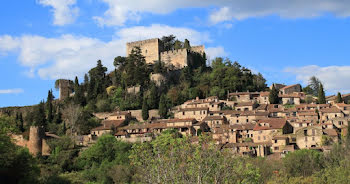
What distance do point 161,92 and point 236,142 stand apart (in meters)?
22.8

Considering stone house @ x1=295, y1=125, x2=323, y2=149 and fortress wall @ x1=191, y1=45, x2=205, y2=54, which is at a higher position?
fortress wall @ x1=191, y1=45, x2=205, y2=54

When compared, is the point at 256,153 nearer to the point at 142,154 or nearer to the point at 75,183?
the point at 75,183

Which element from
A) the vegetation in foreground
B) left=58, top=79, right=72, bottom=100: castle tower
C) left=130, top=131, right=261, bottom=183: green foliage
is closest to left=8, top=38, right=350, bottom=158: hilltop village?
the vegetation in foreground

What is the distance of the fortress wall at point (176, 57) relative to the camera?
8712 cm

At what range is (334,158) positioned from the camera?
47.1 meters

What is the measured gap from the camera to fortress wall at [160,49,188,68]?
87125 millimetres

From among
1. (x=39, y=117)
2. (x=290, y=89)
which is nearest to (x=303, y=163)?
(x=290, y=89)

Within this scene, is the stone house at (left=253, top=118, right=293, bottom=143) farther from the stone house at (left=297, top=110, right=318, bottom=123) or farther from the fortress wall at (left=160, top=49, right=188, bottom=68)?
the fortress wall at (left=160, top=49, right=188, bottom=68)

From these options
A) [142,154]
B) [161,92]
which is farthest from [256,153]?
[142,154]

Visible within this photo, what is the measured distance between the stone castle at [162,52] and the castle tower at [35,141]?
1308 inches

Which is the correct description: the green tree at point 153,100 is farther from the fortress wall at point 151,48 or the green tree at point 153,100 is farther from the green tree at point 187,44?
the green tree at point 187,44

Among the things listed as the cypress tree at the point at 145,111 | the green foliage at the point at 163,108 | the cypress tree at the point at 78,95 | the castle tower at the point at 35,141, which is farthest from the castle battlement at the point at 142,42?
the castle tower at the point at 35,141

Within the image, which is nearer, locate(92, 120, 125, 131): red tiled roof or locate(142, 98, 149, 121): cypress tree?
locate(92, 120, 125, 131): red tiled roof

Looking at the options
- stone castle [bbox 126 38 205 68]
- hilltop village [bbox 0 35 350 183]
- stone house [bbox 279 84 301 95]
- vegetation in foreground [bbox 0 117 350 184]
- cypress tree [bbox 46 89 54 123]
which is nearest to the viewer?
vegetation in foreground [bbox 0 117 350 184]
